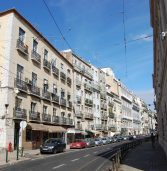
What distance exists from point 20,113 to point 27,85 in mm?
4101

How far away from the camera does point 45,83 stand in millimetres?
43500

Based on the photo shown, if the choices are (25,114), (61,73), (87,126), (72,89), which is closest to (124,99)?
(87,126)

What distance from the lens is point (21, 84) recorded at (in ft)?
116

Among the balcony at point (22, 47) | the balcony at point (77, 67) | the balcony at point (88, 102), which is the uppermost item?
the balcony at point (77, 67)

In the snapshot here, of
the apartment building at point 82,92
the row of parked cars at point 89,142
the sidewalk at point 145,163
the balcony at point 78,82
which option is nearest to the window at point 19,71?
the row of parked cars at point 89,142

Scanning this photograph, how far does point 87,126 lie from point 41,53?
2603 cm

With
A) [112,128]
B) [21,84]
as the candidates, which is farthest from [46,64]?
[112,128]

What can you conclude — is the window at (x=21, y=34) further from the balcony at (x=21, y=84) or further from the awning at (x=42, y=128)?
the awning at (x=42, y=128)

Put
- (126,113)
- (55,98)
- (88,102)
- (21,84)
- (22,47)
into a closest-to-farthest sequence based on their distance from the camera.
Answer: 1. (21,84)
2. (22,47)
3. (55,98)
4. (88,102)
5. (126,113)

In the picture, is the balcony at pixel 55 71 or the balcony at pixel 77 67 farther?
the balcony at pixel 77 67

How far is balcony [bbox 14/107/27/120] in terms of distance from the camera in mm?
33381

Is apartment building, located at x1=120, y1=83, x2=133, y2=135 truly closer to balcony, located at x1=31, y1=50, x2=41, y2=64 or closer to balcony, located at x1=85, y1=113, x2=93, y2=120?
balcony, located at x1=85, y1=113, x2=93, y2=120

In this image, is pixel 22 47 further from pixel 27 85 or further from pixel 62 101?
pixel 62 101

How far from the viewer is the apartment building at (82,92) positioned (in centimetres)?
5866
